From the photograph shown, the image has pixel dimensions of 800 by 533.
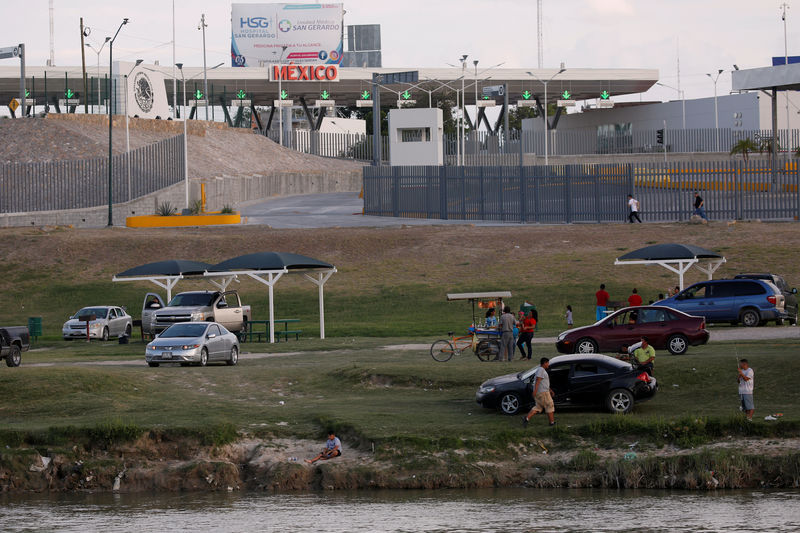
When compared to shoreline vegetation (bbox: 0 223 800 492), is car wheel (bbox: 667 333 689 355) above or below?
above

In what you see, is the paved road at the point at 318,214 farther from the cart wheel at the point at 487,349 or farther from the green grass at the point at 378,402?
the green grass at the point at 378,402

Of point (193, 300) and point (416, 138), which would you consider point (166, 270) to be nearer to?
point (193, 300)

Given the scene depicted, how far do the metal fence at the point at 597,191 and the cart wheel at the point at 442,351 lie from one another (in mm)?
33054

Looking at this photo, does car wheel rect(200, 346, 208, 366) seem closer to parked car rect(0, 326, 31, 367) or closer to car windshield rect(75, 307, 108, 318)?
parked car rect(0, 326, 31, 367)

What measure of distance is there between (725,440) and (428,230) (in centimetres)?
3809

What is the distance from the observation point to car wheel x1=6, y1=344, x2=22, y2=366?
30.0 meters

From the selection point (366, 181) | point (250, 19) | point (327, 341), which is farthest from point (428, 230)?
point (250, 19)

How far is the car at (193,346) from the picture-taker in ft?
97.9

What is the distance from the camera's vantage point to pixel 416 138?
264 feet

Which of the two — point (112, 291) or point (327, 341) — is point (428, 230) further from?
point (327, 341)

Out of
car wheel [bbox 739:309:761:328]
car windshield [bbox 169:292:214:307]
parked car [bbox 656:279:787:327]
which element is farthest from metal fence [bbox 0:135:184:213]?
car wheel [bbox 739:309:761:328]

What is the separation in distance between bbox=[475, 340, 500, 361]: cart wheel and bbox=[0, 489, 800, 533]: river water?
8.43 metres

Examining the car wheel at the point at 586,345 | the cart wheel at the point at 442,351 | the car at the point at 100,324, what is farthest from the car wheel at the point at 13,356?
the car wheel at the point at 586,345

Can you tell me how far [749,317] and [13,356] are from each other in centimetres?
2198
